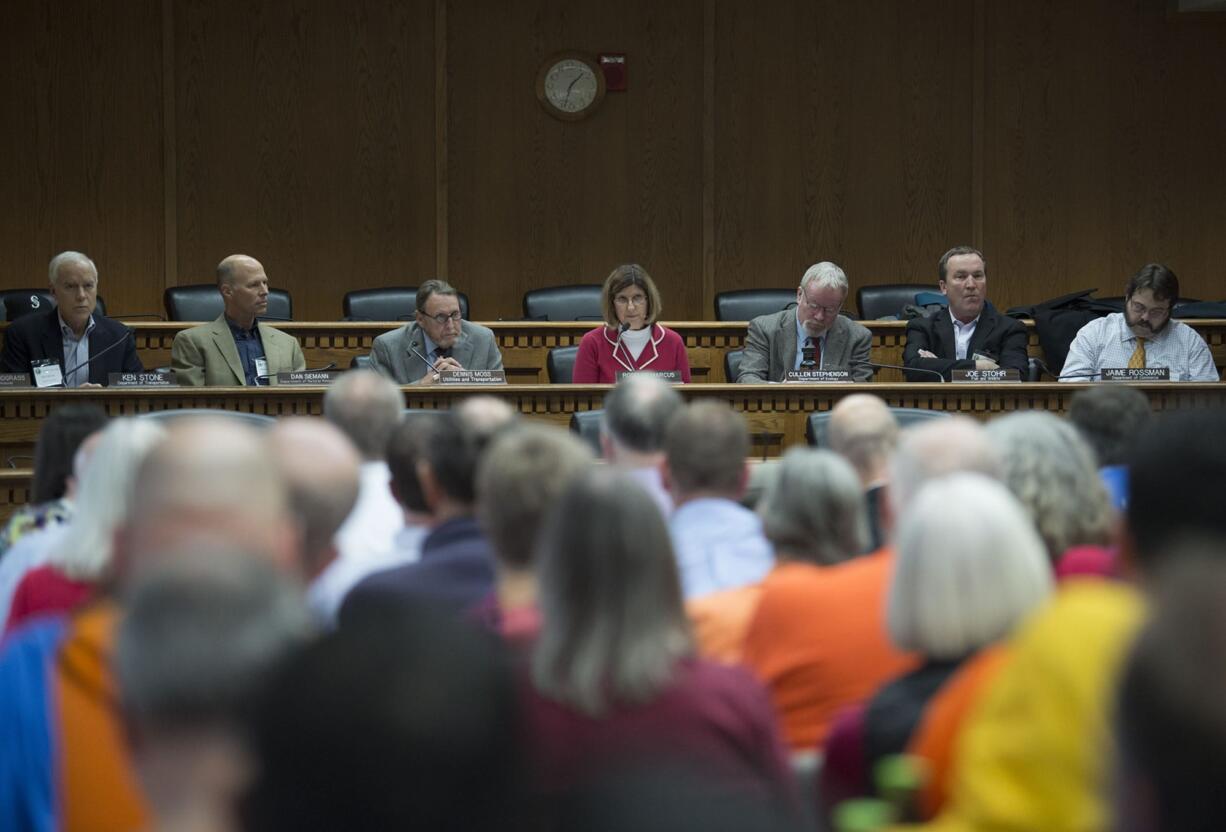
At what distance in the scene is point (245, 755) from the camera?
983mm

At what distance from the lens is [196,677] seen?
1020 millimetres

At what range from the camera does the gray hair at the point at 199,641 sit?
1020 millimetres

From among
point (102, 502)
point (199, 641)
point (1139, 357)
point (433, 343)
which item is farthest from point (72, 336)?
point (199, 641)

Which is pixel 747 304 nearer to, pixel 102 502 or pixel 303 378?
pixel 303 378

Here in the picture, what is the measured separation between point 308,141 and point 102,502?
279 inches

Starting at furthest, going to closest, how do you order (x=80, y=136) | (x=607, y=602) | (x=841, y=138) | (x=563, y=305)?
(x=841, y=138), (x=80, y=136), (x=563, y=305), (x=607, y=602)

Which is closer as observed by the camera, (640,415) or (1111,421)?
(640,415)

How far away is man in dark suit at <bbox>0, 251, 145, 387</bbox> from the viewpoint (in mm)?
6156

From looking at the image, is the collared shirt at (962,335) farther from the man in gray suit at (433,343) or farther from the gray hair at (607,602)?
the gray hair at (607,602)

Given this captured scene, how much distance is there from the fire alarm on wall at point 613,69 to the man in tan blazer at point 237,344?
3.57 meters

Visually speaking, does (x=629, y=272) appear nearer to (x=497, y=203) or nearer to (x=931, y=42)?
(x=497, y=203)

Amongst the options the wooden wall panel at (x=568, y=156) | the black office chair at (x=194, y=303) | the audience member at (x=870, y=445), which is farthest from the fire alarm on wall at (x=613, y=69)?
the audience member at (x=870, y=445)

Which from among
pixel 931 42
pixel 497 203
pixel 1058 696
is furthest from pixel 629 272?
pixel 1058 696

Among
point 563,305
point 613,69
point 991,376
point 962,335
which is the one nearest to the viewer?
point 991,376
